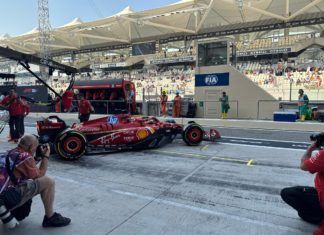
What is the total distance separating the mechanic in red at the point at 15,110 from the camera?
31.2ft

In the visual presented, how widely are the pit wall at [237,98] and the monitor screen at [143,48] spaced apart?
166 ft

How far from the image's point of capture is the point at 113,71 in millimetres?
72812

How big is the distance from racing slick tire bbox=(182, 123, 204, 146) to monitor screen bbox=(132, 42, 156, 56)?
→ 5883 cm

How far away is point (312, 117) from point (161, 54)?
50.6m

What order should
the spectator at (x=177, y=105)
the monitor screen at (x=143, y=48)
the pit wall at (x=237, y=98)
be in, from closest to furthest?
1. the pit wall at (x=237, y=98)
2. the spectator at (x=177, y=105)
3. the monitor screen at (x=143, y=48)

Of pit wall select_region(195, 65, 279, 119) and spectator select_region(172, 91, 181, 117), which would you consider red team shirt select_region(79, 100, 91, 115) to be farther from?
pit wall select_region(195, 65, 279, 119)

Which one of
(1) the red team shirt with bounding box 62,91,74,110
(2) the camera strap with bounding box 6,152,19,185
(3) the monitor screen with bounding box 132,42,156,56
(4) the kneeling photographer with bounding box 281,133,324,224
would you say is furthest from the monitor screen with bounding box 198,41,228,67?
(3) the monitor screen with bounding box 132,42,156,56

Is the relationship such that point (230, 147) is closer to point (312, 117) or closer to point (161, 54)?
point (312, 117)

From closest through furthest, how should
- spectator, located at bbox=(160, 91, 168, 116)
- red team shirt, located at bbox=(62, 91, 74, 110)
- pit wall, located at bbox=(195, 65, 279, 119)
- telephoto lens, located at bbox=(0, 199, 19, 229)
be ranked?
telephoto lens, located at bbox=(0, 199, 19, 229) → red team shirt, located at bbox=(62, 91, 74, 110) → pit wall, located at bbox=(195, 65, 279, 119) → spectator, located at bbox=(160, 91, 168, 116)

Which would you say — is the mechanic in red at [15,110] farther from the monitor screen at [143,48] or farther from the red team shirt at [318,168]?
the monitor screen at [143,48]

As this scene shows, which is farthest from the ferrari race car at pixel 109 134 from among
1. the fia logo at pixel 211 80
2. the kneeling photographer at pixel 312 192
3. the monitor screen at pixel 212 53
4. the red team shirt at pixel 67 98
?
the monitor screen at pixel 212 53

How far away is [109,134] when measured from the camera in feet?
26.1

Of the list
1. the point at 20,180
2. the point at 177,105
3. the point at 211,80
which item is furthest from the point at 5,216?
the point at 211,80

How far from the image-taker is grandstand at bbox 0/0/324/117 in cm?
4756
